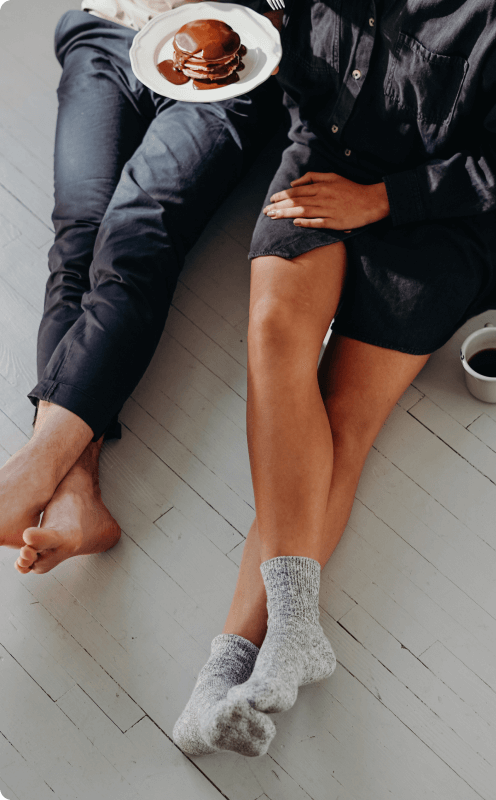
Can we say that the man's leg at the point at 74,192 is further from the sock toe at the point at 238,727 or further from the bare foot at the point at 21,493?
the sock toe at the point at 238,727

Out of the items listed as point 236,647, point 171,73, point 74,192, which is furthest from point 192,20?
point 236,647

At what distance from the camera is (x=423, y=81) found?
3.42 ft

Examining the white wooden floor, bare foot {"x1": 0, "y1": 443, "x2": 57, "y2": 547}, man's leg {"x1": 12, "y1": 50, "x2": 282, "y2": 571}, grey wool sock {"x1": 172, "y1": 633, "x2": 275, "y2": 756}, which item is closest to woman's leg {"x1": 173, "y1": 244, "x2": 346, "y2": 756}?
grey wool sock {"x1": 172, "y1": 633, "x2": 275, "y2": 756}

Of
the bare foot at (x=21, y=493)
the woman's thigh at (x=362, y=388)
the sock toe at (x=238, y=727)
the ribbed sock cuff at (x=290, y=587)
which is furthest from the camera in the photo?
the woman's thigh at (x=362, y=388)

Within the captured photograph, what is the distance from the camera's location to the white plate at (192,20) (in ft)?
3.20

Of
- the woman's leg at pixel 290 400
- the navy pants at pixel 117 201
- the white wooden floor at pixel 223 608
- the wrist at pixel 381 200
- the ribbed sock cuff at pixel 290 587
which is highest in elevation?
the navy pants at pixel 117 201

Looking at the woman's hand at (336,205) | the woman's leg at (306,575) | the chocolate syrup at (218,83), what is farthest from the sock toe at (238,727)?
the chocolate syrup at (218,83)

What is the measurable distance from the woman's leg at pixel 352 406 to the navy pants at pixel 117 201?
35 centimetres

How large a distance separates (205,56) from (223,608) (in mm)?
883

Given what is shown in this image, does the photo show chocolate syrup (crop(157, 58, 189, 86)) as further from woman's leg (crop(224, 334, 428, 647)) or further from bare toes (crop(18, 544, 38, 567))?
bare toes (crop(18, 544, 38, 567))

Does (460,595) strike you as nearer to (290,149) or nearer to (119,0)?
(290,149)

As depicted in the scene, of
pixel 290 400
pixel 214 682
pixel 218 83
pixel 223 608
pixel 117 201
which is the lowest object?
pixel 223 608

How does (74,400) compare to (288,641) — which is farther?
(74,400)

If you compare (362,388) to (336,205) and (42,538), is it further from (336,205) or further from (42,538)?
(42,538)
